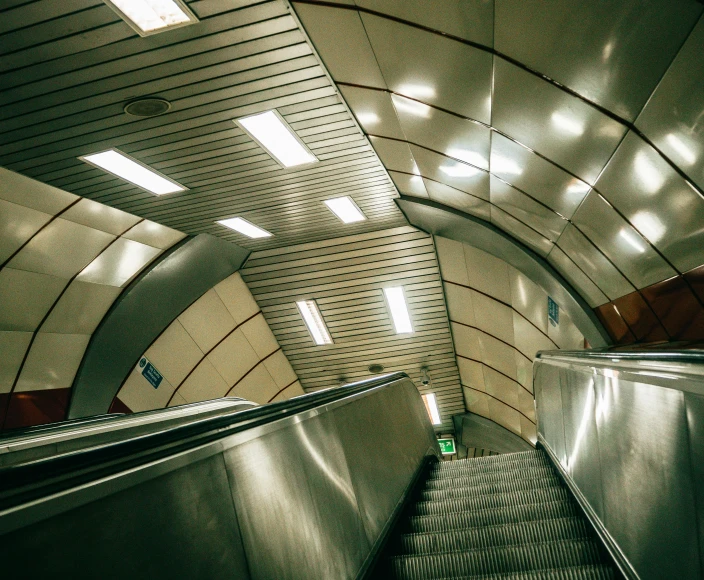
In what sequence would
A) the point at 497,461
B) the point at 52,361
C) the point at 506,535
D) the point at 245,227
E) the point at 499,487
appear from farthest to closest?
1. the point at 245,227
2. the point at 52,361
3. the point at 497,461
4. the point at 499,487
5. the point at 506,535

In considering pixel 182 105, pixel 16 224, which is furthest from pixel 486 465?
pixel 16 224

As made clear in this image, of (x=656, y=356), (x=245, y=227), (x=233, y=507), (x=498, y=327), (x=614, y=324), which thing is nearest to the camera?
(x=233, y=507)

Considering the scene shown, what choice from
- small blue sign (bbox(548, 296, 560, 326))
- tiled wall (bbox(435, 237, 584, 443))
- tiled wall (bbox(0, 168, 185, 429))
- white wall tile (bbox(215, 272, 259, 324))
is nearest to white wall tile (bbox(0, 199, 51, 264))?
tiled wall (bbox(0, 168, 185, 429))

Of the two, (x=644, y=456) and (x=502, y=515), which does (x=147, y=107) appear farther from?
(x=644, y=456)

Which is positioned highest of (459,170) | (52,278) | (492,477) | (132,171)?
(132,171)

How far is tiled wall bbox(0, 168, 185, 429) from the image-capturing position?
5992 millimetres

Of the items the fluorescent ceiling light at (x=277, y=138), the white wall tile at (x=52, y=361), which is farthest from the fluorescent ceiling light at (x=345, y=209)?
the white wall tile at (x=52, y=361)

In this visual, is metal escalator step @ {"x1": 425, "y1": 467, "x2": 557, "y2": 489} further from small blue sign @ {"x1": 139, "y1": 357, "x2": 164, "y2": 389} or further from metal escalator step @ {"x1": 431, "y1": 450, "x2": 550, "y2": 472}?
small blue sign @ {"x1": 139, "y1": 357, "x2": 164, "y2": 389}

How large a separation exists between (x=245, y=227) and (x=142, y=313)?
2044mm

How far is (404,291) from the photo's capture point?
9547mm

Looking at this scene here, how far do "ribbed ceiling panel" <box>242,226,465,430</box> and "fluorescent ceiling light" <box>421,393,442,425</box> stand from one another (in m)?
0.75

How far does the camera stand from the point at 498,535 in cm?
301

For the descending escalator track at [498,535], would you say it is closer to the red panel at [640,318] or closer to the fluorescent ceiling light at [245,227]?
the red panel at [640,318]

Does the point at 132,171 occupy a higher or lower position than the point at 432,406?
higher
